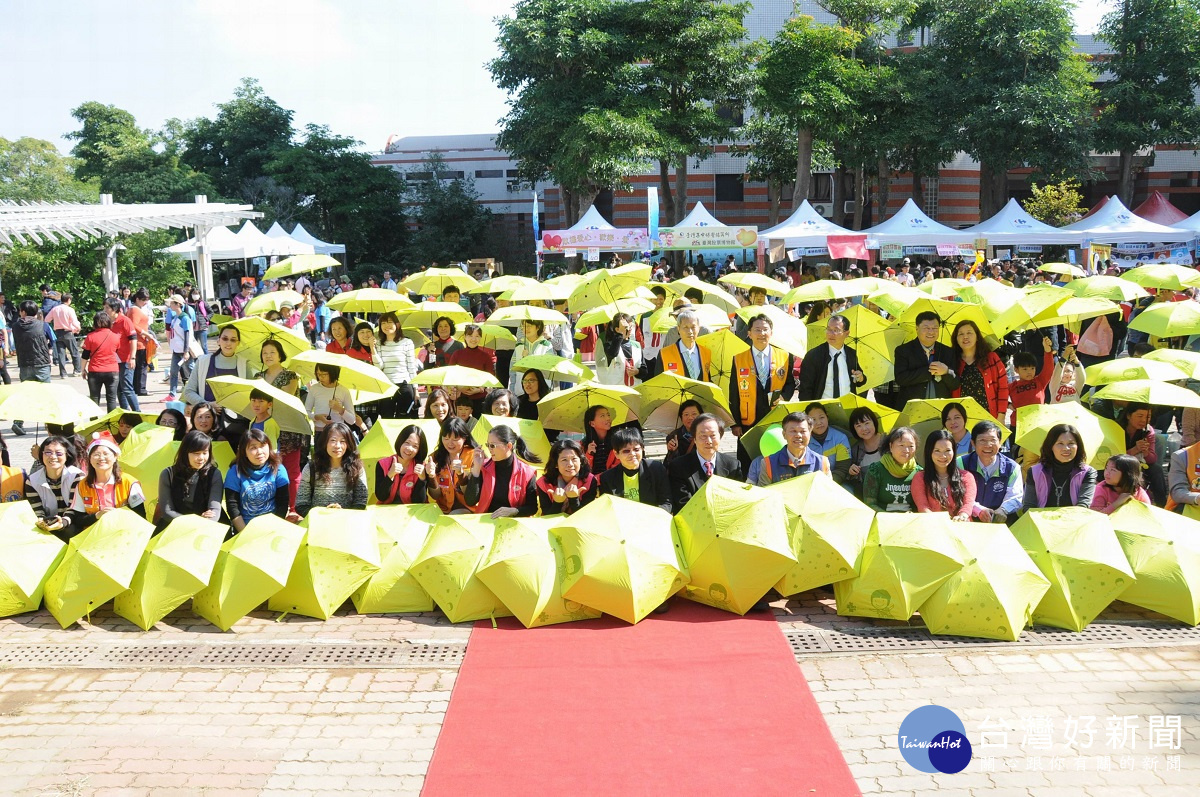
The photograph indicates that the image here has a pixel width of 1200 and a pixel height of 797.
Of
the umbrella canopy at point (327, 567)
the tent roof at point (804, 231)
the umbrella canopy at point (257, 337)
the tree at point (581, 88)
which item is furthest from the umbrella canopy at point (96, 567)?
the tree at point (581, 88)

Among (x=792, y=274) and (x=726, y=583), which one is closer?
(x=726, y=583)

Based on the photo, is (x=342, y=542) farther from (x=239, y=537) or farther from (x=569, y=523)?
(x=569, y=523)

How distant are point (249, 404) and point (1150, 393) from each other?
6.07 m

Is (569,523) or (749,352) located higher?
(749,352)

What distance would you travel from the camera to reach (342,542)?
19.4 ft

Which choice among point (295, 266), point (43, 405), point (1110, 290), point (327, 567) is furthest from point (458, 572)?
point (295, 266)

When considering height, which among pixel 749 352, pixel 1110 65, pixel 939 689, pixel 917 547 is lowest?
pixel 939 689

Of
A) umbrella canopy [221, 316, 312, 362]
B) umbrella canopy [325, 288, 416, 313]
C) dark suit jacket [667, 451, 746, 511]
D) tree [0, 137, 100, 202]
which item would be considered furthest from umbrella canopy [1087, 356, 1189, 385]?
tree [0, 137, 100, 202]

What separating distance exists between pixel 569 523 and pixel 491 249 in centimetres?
3617

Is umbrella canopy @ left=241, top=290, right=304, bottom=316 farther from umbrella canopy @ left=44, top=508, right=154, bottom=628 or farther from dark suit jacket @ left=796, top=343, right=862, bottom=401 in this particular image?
dark suit jacket @ left=796, top=343, right=862, bottom=401

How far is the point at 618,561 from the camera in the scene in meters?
5.65

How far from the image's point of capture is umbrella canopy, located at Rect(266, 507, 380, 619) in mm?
5883

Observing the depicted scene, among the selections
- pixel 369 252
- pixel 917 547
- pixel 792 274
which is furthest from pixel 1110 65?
pixel 917 547

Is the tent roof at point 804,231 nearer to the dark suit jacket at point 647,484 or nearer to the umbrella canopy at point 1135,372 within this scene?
the umbrella canopy at point 1135,372
